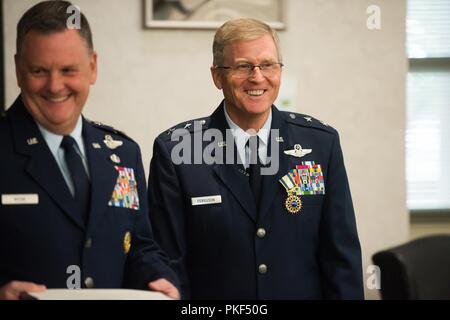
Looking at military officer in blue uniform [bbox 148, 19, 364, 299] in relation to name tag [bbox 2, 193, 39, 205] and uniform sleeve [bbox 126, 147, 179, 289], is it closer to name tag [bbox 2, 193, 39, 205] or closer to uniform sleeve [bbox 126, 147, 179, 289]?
uniform sleeve [bbox 126, 147, 179, 289]

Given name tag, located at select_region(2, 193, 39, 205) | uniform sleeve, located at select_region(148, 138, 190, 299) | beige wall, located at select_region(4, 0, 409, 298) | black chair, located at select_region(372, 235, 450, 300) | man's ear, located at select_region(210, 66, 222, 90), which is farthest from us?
beige wall, located at select_region(4, 0, 409, 298)

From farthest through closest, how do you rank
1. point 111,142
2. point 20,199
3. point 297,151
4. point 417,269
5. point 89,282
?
point 297,151 < point 111,142 < point 89,282 < point 20,199 < point 417,269

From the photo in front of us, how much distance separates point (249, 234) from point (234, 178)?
181 mm

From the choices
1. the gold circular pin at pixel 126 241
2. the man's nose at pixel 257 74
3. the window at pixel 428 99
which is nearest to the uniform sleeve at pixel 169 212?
the gold circular pin at pixel 126 241

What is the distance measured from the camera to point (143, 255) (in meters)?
2.02

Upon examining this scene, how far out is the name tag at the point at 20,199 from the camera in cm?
187

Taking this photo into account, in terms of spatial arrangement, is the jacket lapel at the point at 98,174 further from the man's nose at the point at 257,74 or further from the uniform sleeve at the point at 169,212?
the man's nose at the point at 257,74

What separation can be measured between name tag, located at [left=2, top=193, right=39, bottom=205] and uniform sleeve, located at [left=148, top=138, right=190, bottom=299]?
0.40 m

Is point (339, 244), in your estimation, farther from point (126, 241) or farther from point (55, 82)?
point (55, 82)

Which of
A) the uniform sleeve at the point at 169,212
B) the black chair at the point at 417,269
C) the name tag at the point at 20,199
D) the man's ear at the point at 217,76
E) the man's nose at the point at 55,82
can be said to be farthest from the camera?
the man's ear at the point at 217,76

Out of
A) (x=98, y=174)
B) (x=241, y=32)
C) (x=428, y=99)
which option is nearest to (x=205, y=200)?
(x=98, y=174)

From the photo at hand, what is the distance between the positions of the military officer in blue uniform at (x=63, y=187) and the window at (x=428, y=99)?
1959mm

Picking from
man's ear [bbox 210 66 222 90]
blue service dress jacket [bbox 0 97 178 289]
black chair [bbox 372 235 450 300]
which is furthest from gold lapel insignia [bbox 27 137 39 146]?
black chair [bbox 372 235 450 300]

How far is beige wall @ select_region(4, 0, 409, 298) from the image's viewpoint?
3053 mm
